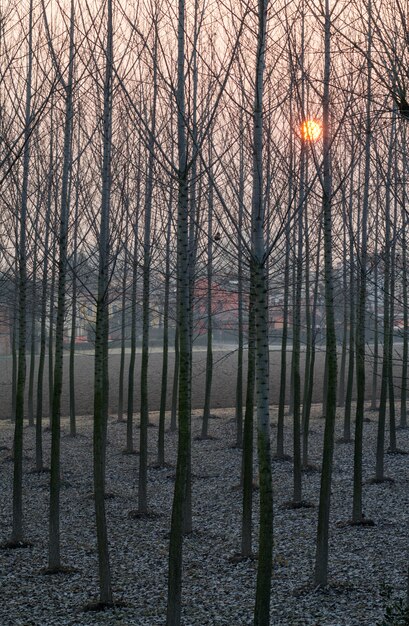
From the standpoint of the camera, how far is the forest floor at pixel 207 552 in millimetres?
11133

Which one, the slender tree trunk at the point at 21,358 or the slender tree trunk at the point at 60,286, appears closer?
the slender tree trunk at the point at 60,286

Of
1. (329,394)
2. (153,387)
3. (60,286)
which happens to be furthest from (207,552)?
(153,387)

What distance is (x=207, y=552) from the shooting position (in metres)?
14.3

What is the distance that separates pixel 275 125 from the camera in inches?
489

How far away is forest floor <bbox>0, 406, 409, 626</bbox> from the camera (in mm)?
11133

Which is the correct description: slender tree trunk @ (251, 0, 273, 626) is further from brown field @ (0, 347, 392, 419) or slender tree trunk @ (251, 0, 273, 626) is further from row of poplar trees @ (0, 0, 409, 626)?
brown field @ (0, 347, 392, 419)

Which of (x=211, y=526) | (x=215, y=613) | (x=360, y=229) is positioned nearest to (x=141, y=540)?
(x=211, y=526)

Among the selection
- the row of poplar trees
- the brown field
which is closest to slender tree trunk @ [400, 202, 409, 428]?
the row of poplar trees

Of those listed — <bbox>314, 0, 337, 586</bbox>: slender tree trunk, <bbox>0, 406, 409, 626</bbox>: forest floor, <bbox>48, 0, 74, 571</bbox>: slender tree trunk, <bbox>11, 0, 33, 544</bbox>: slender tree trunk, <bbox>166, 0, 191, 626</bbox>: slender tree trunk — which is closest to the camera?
<bbox>166, 0, 191, 626</bbox>: slender tree trunk

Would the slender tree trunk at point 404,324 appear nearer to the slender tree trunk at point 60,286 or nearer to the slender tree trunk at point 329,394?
the slender tree trunk at point 329,394

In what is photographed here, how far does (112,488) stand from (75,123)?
32.5 ft

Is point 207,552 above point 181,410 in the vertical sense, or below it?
below

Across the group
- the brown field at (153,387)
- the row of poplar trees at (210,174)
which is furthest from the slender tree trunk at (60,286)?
the brown field at (153,387)

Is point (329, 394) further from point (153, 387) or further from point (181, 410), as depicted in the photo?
point (153, 387)
